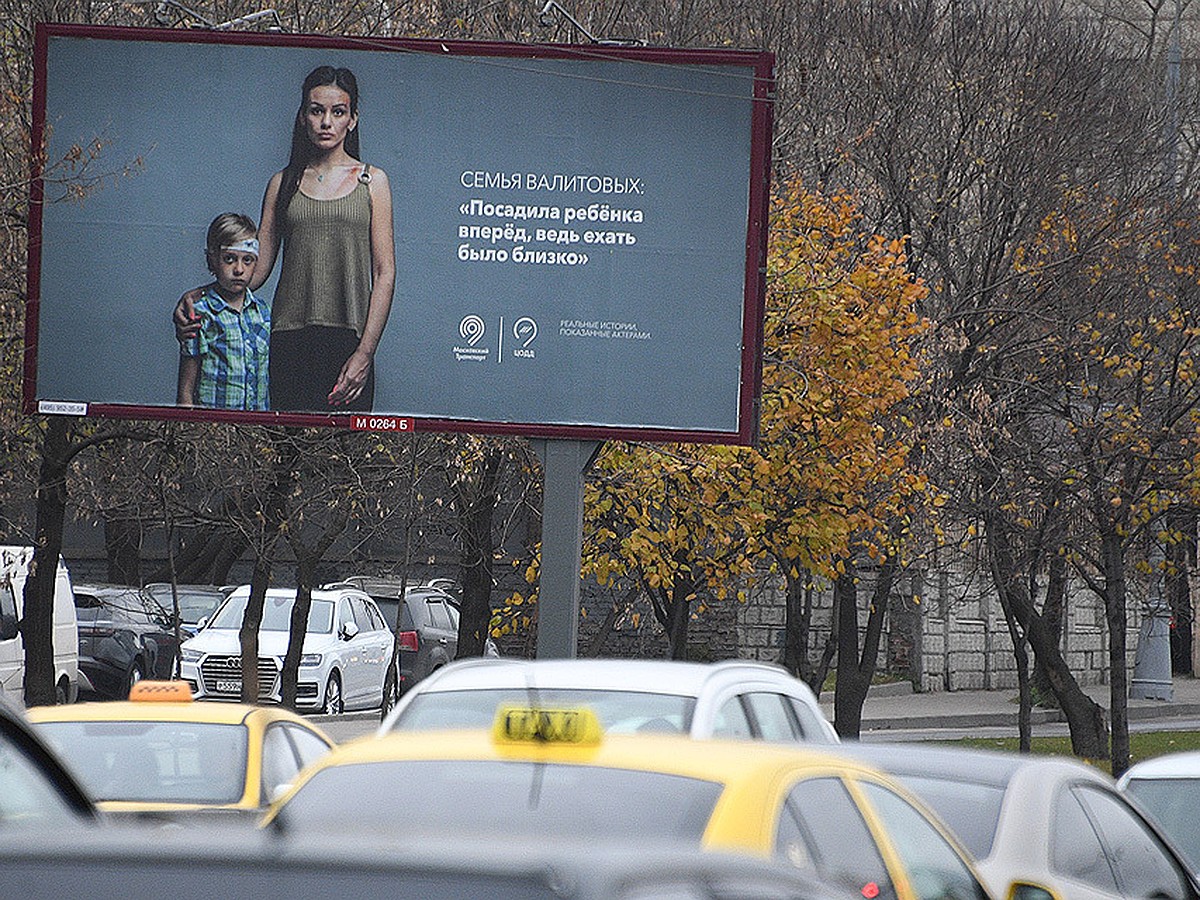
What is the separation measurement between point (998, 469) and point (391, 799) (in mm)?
17436

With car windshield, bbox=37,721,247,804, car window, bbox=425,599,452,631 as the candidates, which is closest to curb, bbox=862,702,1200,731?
car window, bbox=425,599,452,631

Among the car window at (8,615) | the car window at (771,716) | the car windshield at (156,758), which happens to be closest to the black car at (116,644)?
the car window at (8,615)

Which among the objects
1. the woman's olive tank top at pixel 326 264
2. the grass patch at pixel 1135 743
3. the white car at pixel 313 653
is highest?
the woman's olive tank top at pixel 326 264

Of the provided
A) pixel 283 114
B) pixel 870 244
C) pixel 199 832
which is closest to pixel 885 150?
pixel 870 244

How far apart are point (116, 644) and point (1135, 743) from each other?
13281 millimetres

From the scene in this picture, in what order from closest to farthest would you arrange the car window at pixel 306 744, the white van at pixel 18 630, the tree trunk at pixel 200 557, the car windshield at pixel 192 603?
the car window at pixel 306 744
the white van at pixel 18 630
the car windshield at pixel 192 603
the tree trunk at pixel 200 557

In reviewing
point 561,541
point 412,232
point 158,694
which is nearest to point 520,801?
point 158,694

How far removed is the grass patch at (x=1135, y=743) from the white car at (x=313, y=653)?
760 centimetres

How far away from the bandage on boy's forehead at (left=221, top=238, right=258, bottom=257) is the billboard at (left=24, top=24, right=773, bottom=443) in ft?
0.24

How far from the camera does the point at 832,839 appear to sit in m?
5.37

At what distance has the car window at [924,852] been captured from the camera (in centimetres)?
582

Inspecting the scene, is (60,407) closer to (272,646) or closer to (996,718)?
(272,646)

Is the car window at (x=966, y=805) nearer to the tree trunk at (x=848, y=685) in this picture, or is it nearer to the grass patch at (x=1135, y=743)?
the tree trunk at (x=848, y=685)

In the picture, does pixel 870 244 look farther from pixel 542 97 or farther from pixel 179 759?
pixel 179 759
